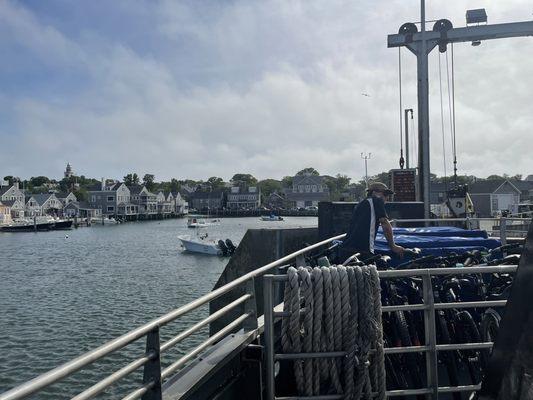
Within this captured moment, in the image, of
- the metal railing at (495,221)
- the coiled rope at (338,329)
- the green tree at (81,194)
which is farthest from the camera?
the green tree at (81,194)

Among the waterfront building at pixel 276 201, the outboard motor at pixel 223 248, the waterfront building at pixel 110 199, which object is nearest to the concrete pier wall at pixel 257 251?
the outboard motor at pixel 223 248

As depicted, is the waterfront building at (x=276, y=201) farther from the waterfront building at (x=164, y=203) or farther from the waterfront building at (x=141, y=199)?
the waterfront building at (x=141, y=199)

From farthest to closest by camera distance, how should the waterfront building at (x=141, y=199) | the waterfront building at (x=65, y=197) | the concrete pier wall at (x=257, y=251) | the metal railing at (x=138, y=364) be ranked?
the waterfront building at (x=141, y=199) → the waterfront building at (x=65, y=197) → the concrete pier wall at (x=257, y=251) → the metal railing at (x=138, y=364)

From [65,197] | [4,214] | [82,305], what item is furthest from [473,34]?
[65,197]

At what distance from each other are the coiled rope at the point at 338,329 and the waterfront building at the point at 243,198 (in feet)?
516

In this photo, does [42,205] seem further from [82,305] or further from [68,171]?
[82,305]

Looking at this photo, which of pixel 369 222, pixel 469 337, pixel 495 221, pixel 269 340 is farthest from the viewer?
pixel 495 221

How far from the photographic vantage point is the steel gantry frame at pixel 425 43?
17.1 metres

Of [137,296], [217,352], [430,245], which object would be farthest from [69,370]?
[137,296]

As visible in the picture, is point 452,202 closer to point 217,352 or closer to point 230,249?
point 217,352

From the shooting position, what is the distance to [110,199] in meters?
137

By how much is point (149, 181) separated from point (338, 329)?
592 ft

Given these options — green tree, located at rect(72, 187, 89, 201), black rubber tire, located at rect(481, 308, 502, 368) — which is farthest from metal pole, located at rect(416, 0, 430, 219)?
green tree, located at rect(72, 187, 89, 201)

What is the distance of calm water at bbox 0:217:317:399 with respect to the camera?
42.5ft
